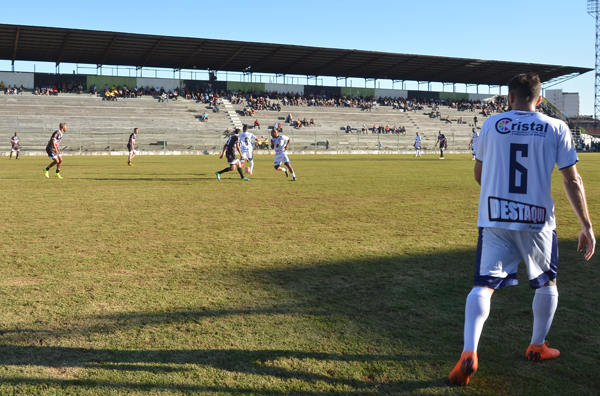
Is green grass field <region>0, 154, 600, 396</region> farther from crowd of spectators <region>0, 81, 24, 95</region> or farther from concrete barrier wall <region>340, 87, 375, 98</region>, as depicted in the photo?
concrete barrier wall <region>340, 87, 375, 98</region>

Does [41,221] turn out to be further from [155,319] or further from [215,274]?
[155,319]

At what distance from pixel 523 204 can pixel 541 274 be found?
1.54ft

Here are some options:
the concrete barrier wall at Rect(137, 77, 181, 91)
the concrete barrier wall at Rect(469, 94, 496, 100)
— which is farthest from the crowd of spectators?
the concrete barrier wall at Rect(469, 94, 496, 100)

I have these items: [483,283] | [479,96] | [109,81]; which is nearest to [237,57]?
[109,81]

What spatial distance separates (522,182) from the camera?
3.24m

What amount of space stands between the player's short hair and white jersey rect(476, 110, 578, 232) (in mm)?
115

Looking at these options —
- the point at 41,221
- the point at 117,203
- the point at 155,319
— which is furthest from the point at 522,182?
the point at 117,203

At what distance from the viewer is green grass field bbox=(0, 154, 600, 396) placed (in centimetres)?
312

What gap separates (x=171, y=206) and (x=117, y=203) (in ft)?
4.49

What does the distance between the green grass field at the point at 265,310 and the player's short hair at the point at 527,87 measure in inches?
69.1

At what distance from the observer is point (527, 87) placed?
3.29 metres

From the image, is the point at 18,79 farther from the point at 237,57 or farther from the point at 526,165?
the point at 526,165

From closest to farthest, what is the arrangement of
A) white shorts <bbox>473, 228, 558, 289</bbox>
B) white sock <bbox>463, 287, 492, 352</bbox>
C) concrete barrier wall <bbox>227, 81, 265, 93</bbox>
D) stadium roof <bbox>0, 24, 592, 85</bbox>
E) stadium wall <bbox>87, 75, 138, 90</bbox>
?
white sock <bbox>463, 287, 492, 352</bbox> < white shorts <bbox>473, 228, 558, 289</bbox> < stadium roof <bbox>0, 24, 592, 85</bbox> < stadium wall <bbox>87, 75, 138, 90</bbox> < concrete barrier wall <bbox>227, 81, 265, 93</bbox>

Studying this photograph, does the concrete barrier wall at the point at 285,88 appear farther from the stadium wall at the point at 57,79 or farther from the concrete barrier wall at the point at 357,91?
the stadium wall at the point at 57,79
